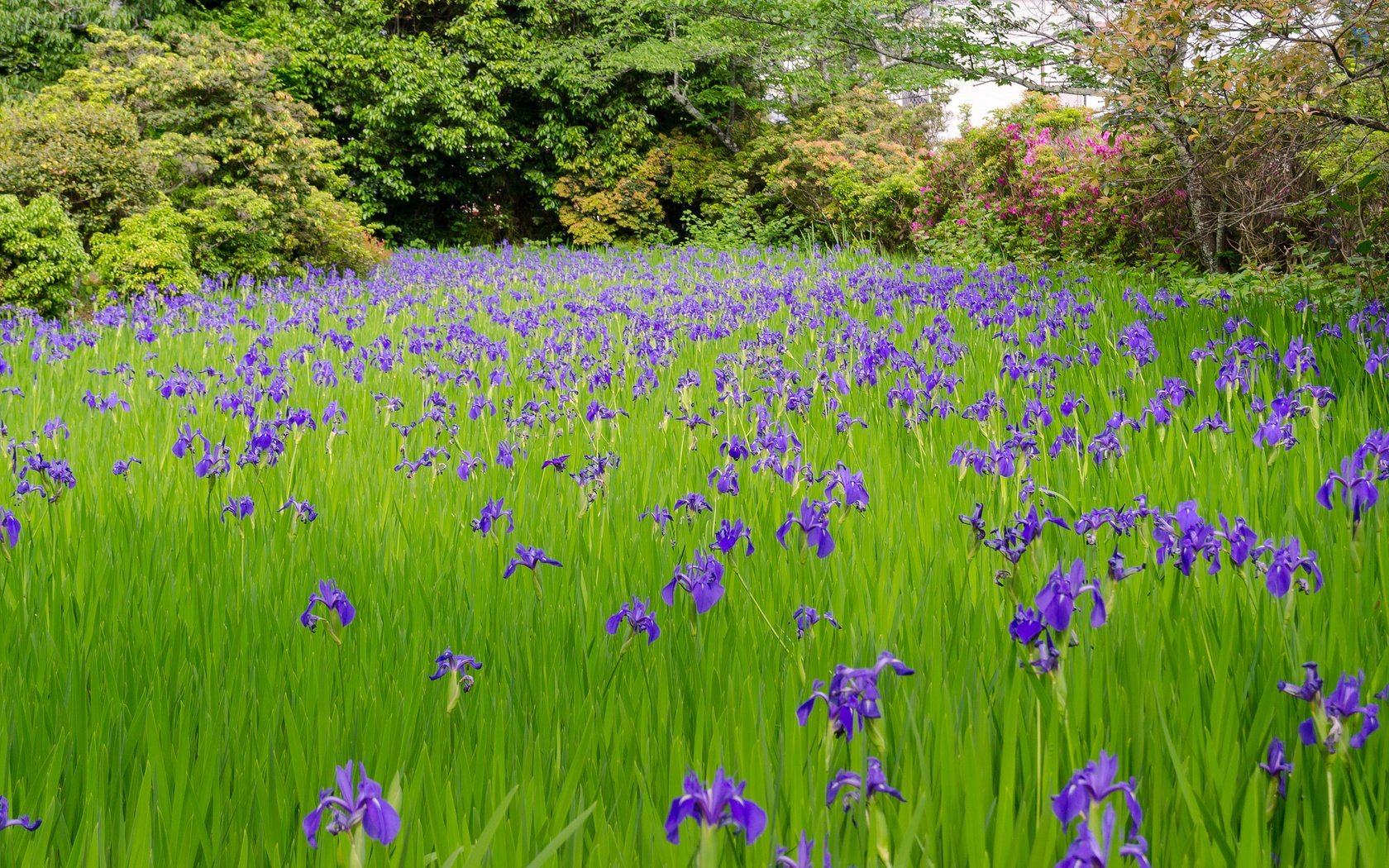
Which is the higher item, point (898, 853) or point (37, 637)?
point (898, 853)

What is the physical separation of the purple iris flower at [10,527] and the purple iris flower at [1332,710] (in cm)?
264

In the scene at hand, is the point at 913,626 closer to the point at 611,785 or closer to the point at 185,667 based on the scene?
the point at 611,785

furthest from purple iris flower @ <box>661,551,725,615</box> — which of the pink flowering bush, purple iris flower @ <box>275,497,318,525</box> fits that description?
Result: the pink flowering bush

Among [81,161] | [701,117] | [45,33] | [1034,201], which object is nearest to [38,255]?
[81,161]

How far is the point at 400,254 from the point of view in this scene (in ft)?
59.2

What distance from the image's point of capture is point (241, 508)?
248cm

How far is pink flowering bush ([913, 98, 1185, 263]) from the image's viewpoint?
995 centimetres

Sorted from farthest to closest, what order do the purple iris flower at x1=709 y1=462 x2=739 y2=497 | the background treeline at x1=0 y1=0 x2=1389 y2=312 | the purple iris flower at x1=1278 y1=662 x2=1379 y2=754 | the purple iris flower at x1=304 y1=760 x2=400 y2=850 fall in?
the background treeline at x1=0 y1=0 x2=1389 y2=312
the purple iris flower at x1=709 y1=462 x2=739 y2=497
the purple iris flower at x1=1278 y1=662 x2=1379 y2=754
the purple iris flower at x1=304 y1=760 x2=400 y2=850

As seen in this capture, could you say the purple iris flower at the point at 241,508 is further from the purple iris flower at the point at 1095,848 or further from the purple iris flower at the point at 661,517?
the purple iris flower at the point at 1095,848

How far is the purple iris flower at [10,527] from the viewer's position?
221 centimetres

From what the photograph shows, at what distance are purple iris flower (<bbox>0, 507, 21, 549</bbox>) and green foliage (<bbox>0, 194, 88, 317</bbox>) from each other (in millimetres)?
6633

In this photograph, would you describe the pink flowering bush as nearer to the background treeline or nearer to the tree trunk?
the background treeline

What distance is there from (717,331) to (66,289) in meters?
5.94

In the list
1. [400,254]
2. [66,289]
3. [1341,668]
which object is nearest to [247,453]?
[1341,668]
